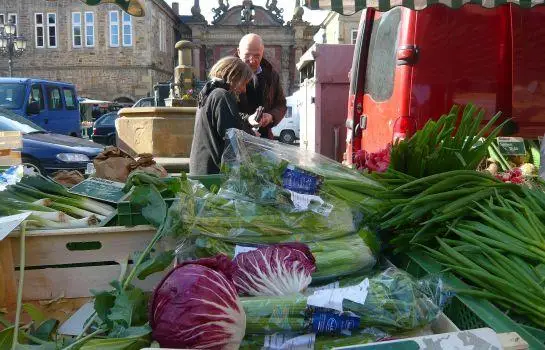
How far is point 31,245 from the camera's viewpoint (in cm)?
215

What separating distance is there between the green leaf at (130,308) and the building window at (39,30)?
40093mm

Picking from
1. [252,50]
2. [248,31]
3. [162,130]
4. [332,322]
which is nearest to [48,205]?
[332,322]

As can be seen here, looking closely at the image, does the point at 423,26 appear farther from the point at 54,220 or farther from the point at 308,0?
the point at 54,220

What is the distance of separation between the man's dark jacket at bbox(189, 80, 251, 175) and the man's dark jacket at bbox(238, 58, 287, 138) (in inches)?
30.5

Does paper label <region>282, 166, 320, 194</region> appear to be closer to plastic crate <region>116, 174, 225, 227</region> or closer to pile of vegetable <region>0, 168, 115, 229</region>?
plastic crate <region>116, 174, 225, 227</region>

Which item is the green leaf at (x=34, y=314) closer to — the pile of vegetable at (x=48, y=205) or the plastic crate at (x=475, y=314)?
the pile of vegetable at (x=48, y=205)

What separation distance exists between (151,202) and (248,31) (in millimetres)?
45036

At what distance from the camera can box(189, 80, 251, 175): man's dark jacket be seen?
12.1 feet

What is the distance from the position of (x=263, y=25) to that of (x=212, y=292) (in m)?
45.8

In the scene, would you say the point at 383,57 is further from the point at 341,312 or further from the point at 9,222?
the point at 341,312

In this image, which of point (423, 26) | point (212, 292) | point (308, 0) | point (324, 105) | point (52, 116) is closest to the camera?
point (212, 292)

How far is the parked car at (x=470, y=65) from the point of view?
441 centimetres

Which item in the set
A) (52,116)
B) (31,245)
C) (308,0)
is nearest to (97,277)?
(31,245)

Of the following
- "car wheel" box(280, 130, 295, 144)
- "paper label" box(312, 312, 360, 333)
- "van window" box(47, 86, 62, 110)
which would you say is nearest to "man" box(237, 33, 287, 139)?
"paper label" box(312, 312, 360, 333)
